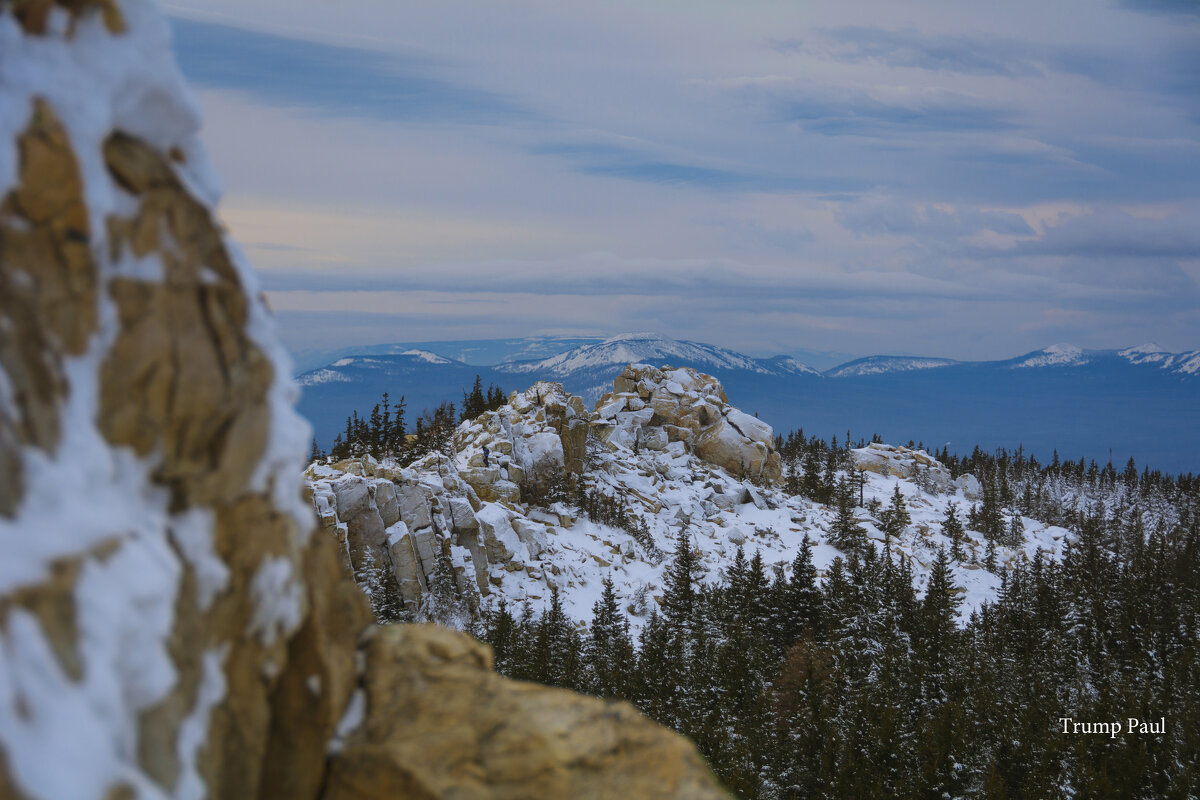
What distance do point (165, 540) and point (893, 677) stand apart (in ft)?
189

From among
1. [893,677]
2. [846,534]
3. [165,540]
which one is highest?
[165,540]

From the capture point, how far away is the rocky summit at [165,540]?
17.7 ft

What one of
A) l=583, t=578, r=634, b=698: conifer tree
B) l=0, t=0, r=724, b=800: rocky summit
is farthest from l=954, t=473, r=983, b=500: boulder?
l=0, t=0, r=724, b=800: rocky summit

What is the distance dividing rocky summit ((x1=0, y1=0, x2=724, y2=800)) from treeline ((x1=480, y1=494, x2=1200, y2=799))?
31493 millimetres

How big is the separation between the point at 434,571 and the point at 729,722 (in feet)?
97.4

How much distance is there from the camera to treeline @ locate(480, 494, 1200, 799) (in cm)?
4138

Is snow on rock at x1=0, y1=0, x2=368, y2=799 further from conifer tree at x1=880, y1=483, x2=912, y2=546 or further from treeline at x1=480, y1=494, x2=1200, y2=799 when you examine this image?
conifer tree at x1=880, y1=483, x2=912, y2=546

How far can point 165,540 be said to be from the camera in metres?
6.34

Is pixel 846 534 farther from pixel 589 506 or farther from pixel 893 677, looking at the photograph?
pixel 893 677

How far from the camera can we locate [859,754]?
4238cm

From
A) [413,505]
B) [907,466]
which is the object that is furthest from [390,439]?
[907,466]

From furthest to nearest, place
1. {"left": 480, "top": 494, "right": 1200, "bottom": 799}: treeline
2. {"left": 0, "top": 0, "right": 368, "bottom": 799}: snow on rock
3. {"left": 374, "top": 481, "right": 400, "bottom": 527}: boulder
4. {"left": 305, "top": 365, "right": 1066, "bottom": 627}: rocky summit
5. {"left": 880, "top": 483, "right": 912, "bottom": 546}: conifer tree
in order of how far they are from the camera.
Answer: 1. {"left": 880, "top": 483, "right": 912, "bottom": 546}: conifer tree
2. {"left": 374, "top": 481, "right": 400, "bottom": 527}: boulder
3. {"left": 305, "top": 365, "right": 1066, "bottom": 627}: rocky summit
4. {"left": 480, "top": 494, "right": 1200, "bottom": 799}: treeline
5. {"left": 0, "top": 0, "right": 368, "bottom": 799}: snow on rock

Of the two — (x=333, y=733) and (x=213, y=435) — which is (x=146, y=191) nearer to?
(x=213, y=435)

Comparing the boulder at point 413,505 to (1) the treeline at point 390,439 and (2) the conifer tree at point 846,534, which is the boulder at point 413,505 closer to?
(1) the treeline at point 390,439
